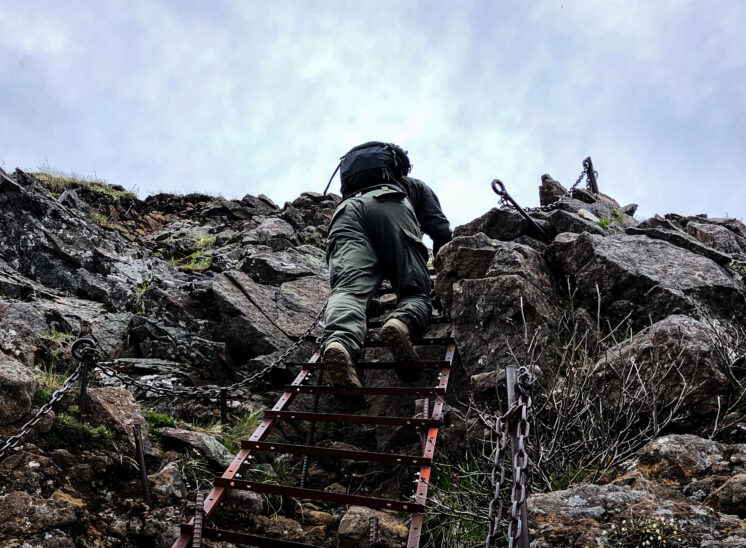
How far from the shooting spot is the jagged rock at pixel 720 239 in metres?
7.02

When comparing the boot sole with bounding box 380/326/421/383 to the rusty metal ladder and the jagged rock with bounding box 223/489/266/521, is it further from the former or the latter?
the jagged rock with bounding box 223/489/266/521

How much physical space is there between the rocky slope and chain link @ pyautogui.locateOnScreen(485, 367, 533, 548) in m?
0.52

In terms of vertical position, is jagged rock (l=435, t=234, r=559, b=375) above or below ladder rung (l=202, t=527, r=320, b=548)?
above

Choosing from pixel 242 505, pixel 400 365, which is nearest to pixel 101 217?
pixel 400 365

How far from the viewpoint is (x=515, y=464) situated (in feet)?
6.42

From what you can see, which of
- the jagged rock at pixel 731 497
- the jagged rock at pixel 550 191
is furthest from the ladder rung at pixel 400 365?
the jagged rock at pixel 550 191

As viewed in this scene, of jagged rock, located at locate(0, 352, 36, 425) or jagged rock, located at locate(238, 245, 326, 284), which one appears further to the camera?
jagged rock, located at locate(238, 245, 326, 284)

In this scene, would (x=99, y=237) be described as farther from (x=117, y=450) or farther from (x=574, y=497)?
(x=574, y=497)

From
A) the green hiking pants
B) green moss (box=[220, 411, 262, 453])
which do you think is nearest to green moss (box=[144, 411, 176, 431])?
green moss (box=[220, 411, 262, 453])

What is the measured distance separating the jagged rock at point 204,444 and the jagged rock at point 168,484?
0.29 meters

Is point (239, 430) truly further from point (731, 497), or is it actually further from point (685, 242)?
point (685, 242)

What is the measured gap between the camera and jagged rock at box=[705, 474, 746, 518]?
2.44 metres

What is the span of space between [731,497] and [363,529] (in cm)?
188

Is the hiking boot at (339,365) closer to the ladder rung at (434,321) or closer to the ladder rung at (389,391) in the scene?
the ladder rung at (389,391)
